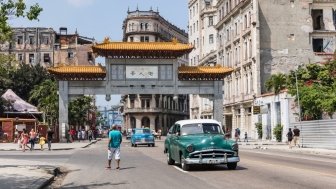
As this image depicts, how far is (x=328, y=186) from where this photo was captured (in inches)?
516

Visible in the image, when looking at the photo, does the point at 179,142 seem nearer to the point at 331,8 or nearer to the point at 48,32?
the point at 331,8

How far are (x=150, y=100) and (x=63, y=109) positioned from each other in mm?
65518

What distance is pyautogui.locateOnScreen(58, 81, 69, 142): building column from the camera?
186 feet

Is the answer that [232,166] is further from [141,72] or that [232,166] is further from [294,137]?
[141,72]

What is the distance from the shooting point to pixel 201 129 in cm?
1972

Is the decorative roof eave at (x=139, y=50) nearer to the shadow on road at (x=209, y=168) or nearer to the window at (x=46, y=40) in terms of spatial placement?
the shadow on road at (x=209, y=168)

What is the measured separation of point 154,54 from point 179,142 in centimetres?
3930

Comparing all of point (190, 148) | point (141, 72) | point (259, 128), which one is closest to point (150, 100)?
point (259, 128)

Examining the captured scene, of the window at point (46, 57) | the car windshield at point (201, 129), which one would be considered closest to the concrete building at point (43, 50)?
the window at point (46, 57)

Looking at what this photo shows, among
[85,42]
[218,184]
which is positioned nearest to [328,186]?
[218,184]

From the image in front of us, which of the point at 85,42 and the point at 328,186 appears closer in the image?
the point at 328,186

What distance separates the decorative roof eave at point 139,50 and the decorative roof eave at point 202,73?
2.07 meters

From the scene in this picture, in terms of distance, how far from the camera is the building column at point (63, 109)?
5656cm

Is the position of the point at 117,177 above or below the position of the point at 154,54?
below
